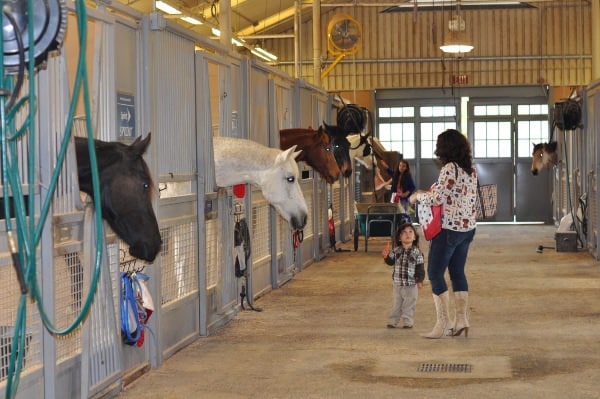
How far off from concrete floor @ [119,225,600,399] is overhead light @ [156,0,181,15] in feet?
13.5

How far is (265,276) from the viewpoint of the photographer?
9445 mm

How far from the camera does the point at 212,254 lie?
7527 millimetres

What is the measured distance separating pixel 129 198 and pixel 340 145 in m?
7.34

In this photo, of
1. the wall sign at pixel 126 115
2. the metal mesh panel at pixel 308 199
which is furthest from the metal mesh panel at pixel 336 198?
the wall sign at pixel 126 115

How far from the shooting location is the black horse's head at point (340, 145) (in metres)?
11.4

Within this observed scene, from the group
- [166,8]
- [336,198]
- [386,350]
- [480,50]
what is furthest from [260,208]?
[480,50]

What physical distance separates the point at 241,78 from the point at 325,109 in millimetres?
5608

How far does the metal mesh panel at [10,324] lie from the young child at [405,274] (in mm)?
3404

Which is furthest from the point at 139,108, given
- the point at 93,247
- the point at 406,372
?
the point at 406,372

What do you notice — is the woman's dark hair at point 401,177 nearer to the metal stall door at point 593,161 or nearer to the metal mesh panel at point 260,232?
the metal stall door at point 593,161

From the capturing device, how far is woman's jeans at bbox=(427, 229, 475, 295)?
6.64m

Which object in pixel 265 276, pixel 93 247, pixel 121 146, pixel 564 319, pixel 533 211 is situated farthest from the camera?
pixel 533 211

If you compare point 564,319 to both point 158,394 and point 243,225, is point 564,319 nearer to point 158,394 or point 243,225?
point 243,225

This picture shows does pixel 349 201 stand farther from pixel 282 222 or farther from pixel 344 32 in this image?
pixel 282 222
